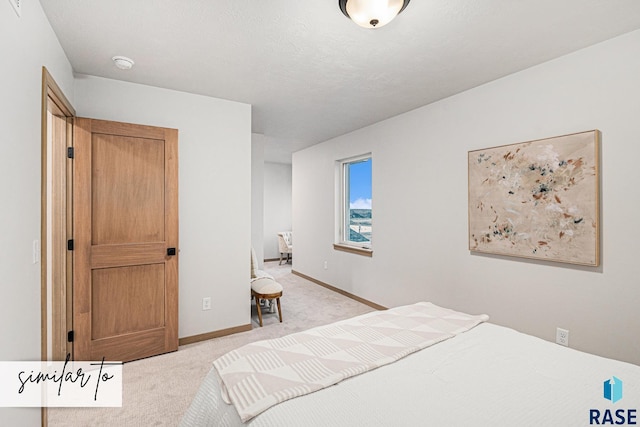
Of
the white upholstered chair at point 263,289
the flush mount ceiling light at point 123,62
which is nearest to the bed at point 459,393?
the white upholstered chair at point 263,289

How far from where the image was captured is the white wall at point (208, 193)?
2.95 meters

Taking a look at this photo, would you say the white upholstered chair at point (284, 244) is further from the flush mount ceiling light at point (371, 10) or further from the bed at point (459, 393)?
the flush mount ceiling light at point (371, 10)

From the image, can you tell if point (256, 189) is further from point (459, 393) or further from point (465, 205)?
point (459, 393)

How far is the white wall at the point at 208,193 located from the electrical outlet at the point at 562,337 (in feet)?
9.46

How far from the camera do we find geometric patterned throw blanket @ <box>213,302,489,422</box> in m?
1.18

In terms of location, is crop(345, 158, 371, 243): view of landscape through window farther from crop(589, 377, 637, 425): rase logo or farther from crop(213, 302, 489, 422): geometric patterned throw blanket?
crop(589, 377, 637, 425): rase logo

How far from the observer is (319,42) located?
2113mm

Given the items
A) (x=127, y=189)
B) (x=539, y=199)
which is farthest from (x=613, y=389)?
(x=127, y=189)

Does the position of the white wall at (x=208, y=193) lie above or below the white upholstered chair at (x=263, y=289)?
above

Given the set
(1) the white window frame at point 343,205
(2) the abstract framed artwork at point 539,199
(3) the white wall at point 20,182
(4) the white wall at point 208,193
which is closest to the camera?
(3) the white wall at point 20,182

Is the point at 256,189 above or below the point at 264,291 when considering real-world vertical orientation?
above

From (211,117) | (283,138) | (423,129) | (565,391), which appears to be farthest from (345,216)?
(565,391)

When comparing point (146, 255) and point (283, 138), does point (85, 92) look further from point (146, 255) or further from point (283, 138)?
point (283, 138)

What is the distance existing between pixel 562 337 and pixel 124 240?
367cm
